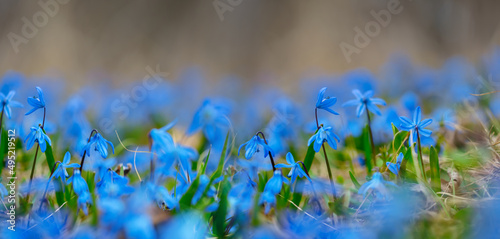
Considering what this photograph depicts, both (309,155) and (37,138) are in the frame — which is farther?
(309,155)

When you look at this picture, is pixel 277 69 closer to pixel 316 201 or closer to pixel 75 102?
pixel 75 102

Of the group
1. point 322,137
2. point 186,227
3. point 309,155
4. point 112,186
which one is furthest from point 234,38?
point 186,227

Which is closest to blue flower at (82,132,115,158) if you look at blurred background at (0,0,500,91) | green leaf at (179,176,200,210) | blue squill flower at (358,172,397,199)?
green leaf at (179,176,200,210)

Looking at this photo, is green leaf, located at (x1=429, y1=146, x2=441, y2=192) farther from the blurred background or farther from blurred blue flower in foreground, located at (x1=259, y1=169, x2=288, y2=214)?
the blurred background

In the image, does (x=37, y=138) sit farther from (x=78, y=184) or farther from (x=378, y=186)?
(x=378, y=186)

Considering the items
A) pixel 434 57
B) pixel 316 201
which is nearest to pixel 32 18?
pixel 434 57

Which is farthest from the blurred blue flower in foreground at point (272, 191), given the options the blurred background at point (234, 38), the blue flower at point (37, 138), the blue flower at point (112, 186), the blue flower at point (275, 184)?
the blurred background at point (234, 38)
